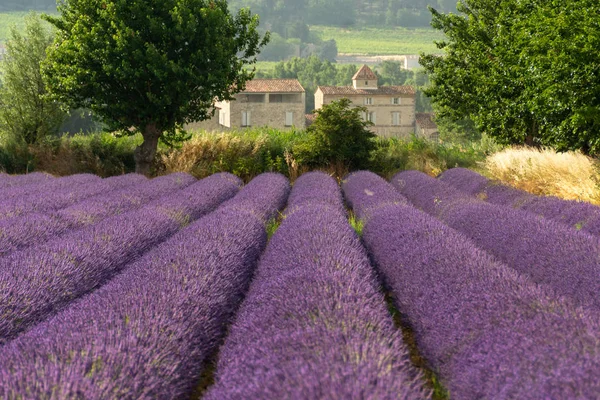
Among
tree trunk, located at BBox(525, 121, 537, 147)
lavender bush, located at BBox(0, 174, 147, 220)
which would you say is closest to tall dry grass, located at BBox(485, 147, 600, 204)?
tree trunk, located at BBox(525, 121, 537, 147)

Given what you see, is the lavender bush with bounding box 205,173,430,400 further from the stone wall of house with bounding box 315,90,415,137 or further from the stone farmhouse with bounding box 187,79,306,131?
the stone wall of house with bounding box 315,90,415,137

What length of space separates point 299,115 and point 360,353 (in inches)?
1996

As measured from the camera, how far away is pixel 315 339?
2.41 meters

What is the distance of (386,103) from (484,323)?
59206 mm

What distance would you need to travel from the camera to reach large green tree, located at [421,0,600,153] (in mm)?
9508

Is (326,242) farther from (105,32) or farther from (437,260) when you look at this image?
(105,32)

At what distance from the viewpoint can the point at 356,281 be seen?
3424 millimetres

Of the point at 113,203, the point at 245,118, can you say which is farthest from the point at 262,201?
the point at 245,118

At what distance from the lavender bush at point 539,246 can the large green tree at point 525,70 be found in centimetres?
405

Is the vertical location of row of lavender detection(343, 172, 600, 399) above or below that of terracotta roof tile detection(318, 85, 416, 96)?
below

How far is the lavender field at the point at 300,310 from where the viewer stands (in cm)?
211

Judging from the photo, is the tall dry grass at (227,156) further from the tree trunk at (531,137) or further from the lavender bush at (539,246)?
the lavender bush at (539,246)

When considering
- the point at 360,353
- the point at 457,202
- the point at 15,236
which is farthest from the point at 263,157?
the point at 360,353

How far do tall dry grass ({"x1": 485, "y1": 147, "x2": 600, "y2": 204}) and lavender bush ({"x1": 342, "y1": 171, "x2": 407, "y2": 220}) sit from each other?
9.79ft
